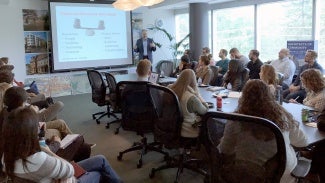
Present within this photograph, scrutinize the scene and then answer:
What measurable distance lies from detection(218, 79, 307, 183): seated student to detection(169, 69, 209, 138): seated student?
95cm

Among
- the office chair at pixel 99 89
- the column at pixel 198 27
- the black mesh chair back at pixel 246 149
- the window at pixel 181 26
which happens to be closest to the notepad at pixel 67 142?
the black mesh chair back at pixel 246 149

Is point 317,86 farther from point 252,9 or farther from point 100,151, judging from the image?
point 252,9

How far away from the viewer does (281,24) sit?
761 cm

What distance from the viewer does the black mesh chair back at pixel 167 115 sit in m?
3.07

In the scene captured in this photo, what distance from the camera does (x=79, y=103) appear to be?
299 inches

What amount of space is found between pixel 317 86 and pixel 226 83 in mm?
1700

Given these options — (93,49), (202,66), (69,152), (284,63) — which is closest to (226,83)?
(202,66)

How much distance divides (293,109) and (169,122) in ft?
3.99

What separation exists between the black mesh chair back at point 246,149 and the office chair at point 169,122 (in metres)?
0.88

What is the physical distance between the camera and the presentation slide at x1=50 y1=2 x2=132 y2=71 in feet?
Result: 26.6

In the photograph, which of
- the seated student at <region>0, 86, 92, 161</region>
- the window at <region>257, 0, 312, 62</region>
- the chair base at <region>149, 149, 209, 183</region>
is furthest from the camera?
the window at <region>257, 0, 312, 62</region>

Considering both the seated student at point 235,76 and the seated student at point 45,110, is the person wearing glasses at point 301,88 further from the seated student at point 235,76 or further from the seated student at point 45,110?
the seated student at point 45,110

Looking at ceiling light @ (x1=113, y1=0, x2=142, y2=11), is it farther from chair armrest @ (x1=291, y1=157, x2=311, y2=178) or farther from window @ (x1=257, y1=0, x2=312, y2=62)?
chair armrest @ (x1=291, y1=157, x2=311, y2=178)

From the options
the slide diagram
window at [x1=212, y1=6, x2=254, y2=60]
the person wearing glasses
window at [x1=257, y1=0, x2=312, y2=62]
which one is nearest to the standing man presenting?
the slide diagram
